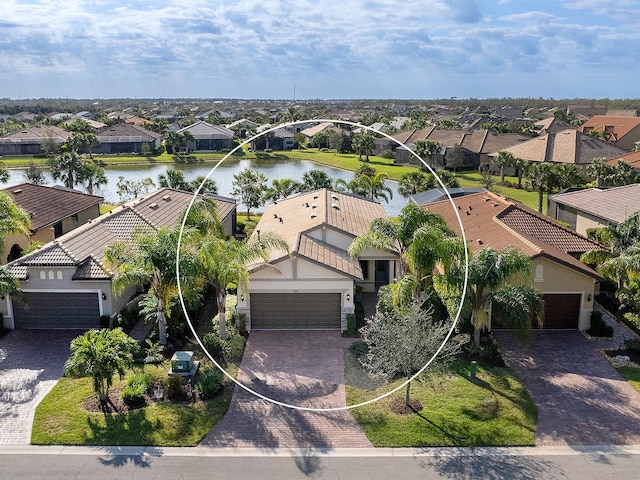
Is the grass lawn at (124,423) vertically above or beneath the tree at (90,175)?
beneath

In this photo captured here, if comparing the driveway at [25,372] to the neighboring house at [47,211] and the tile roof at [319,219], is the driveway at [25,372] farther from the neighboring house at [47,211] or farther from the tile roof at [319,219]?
the tile roof at [319,219]

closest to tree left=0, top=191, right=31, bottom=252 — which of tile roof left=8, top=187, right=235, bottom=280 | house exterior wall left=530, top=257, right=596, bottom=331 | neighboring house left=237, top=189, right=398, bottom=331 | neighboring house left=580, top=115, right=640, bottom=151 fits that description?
tile roof left=8, top=187, right=235, bottom=280

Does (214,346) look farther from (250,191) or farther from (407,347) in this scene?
(250,191)

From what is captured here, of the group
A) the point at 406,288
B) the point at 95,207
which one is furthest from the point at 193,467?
the point at 95,207

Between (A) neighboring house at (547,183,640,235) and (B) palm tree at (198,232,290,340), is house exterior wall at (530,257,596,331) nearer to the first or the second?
(A) neighboring house at (547,183,640,235)

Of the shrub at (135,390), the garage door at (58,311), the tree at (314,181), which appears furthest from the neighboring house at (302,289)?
the tree at (314,181)
